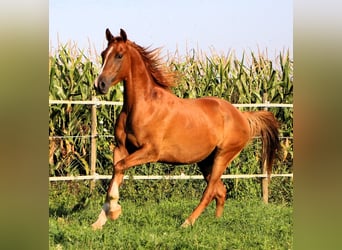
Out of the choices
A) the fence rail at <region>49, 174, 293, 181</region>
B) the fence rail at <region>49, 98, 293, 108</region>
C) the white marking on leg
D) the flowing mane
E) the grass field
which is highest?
the flowing mane

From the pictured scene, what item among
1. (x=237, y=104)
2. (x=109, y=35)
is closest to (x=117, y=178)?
(x=109, y=35)

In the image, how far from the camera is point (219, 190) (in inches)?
259

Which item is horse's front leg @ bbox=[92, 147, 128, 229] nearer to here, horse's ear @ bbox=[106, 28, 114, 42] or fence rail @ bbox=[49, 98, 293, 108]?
fence rail @ bbox=[49, 98, 293, 108]

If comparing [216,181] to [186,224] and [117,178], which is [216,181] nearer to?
[186,224]

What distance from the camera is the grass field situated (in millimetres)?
6281

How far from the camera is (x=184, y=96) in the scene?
6.72 metres

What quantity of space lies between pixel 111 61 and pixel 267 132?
1.46 m

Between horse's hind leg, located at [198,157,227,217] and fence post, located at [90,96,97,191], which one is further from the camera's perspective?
fence post, located at [90,96,97,191]

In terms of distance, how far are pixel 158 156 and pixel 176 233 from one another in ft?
2.08

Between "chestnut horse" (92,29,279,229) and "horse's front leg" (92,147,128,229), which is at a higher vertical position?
"chestnut horse" (92,29,279,229)

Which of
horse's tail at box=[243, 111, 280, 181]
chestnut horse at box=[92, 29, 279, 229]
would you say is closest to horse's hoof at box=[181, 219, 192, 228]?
chestnut horse at box=[92, 29, 279, 229]
